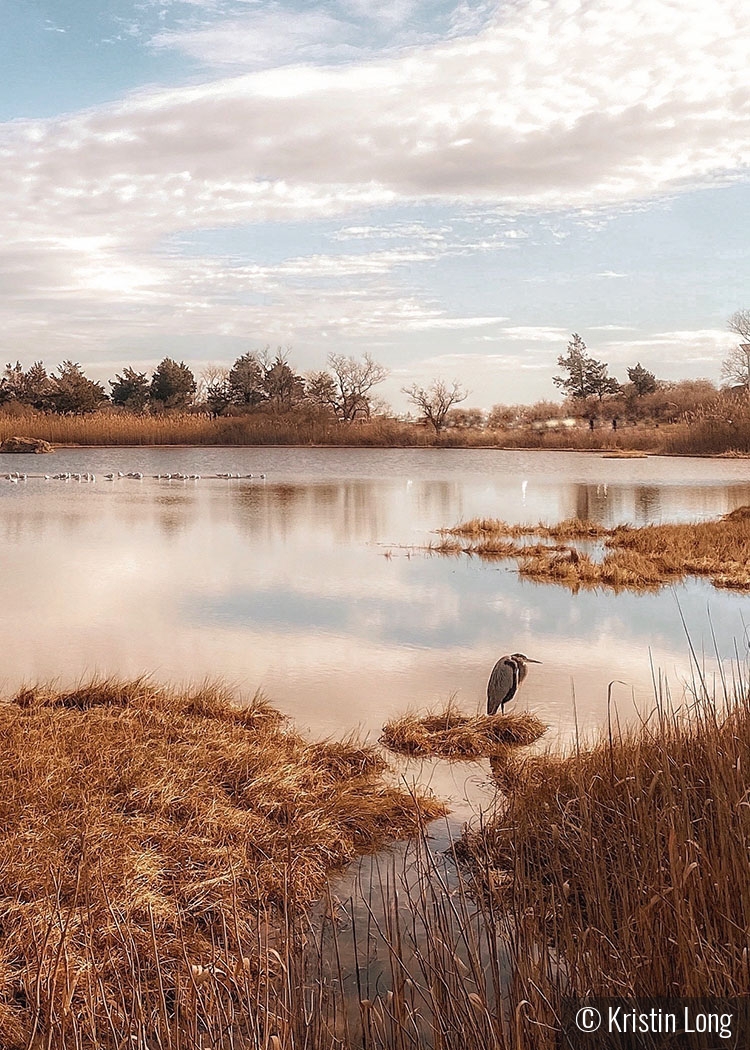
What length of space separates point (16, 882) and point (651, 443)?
131 ft

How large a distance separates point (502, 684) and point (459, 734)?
0.43m

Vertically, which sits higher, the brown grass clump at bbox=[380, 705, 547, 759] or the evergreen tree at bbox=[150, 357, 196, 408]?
the evergreen tree at bbox=[150, 357, 196, 408]

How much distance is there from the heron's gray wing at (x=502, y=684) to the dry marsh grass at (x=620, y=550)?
487 cm

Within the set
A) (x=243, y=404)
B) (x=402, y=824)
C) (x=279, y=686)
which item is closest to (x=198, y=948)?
(x=402, y=824)

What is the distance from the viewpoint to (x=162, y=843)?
3795 mm

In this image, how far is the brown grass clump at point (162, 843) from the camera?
106 inches

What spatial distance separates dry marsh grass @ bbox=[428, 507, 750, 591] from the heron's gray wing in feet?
16.0

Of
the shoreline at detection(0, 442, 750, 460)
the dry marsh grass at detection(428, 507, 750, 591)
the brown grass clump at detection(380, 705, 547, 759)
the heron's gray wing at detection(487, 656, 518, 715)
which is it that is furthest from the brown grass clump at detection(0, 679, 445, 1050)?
the shoreline at detection(0, 442, 750, 460)

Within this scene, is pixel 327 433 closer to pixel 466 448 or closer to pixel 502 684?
pixel 466 448

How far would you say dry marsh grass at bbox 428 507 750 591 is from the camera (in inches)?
422

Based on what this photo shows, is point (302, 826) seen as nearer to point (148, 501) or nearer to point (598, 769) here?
point (598, 769)

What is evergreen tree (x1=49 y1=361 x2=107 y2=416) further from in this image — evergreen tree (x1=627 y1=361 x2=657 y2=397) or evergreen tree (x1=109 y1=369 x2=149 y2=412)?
evergreen tree (x1=627 y1=361 x2=657 y2=397)

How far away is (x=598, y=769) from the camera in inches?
161

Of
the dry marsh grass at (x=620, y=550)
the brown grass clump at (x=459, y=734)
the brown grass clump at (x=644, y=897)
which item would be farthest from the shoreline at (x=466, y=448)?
the brown grass clump at (x=644, y=897)
